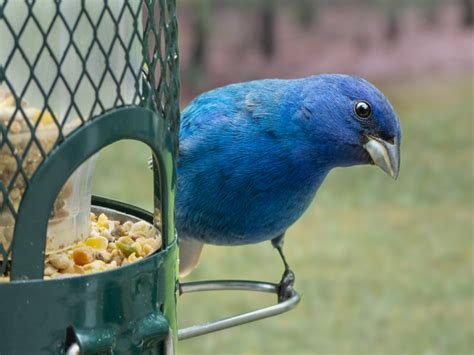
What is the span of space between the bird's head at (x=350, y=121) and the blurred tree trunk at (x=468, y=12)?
11.1 meters

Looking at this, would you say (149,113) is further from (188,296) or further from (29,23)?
(188,296)

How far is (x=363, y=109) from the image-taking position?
302cm

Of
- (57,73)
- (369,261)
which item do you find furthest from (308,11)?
(57,73)

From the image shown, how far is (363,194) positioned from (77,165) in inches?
327

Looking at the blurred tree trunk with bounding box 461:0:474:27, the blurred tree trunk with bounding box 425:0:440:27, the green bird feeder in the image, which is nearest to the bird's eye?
the green bird feeder

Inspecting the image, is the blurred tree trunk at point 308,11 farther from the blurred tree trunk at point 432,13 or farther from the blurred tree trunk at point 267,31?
the blurred tree trunk at point 432,13

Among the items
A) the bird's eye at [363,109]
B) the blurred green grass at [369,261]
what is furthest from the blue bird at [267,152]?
the blurred green grass at [369,261]

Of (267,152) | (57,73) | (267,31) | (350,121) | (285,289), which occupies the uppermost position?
(57,73)

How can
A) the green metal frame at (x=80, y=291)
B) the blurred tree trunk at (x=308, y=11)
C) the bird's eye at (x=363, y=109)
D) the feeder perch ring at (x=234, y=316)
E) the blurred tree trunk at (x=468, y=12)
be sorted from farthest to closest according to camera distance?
1. the blurred tree trunk at (x=468, y=12)
2. the blurred tree trunk at (x=308, y=11)
3. the bird's eye at (x=363, y=109)
4. the feeder perch ring at (x=234, y=316)
5. the green metal frame at (x=80, y=291)

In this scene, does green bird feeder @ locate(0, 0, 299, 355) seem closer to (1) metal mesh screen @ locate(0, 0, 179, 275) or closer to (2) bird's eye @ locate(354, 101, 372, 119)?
(1) metal mesh screen @ locate(0, 0, 179, 275)

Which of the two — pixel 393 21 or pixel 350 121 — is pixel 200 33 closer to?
pixel 393 21

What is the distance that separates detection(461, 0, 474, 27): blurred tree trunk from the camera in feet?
45.0

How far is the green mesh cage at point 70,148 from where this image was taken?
1.95m

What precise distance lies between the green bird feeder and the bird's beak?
2.71ft
